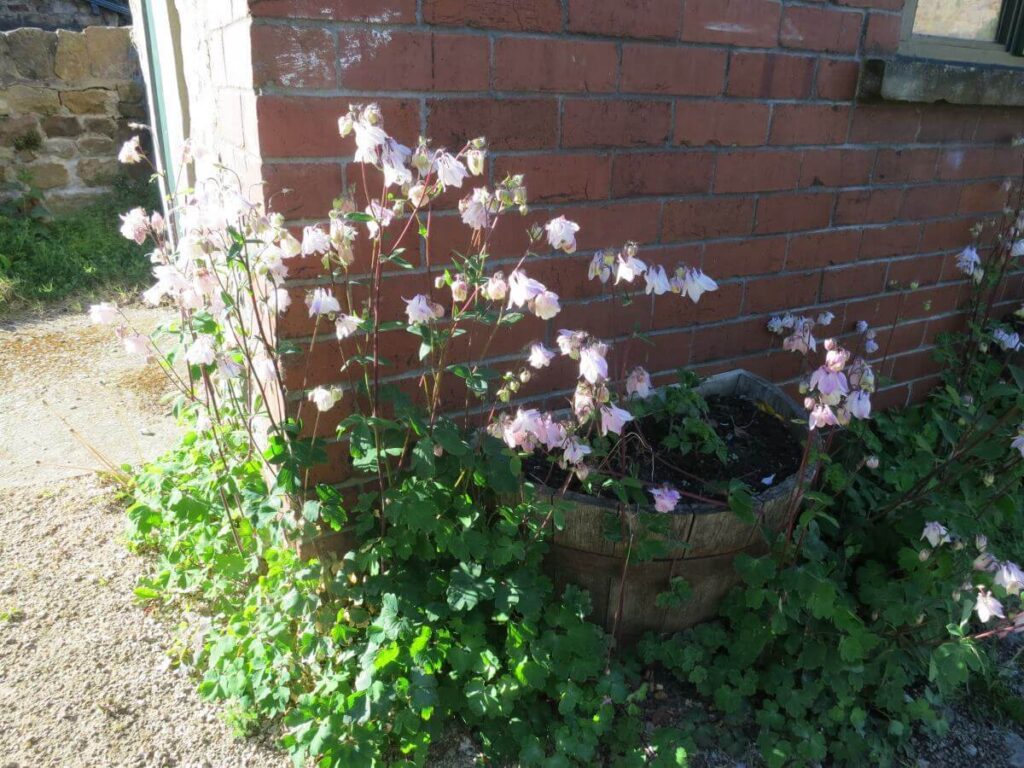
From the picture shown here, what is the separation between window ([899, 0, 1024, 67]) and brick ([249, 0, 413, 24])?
1.83 m

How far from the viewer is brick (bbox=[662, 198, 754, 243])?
6.87 feet

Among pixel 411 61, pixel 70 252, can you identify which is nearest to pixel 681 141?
pixel 411 61

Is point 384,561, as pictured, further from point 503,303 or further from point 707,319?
point 707,319

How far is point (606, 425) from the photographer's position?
1.49 meters

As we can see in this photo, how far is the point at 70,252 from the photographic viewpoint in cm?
480

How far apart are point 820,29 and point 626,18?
72 centimetres

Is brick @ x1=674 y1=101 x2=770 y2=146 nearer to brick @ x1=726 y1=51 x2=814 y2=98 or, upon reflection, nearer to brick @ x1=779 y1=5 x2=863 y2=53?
brick @ x1=726 y1=51 x2=814 y2=98

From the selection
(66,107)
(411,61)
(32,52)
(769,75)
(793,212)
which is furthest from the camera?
(66,107)

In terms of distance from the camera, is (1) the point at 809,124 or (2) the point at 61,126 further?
(2) the point at 61,126

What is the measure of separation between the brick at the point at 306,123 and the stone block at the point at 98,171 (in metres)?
4.58

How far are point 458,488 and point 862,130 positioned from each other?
1762mm

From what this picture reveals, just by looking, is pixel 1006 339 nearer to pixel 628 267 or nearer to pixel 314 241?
pixel 628 267

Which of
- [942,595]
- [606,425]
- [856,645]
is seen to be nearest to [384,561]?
[606,425]

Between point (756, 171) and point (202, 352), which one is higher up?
point (756, 171)
